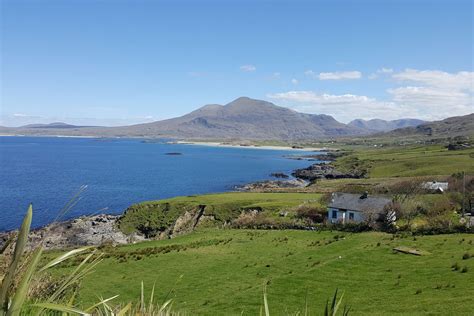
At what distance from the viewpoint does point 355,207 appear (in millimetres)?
58031

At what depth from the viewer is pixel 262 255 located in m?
41.4

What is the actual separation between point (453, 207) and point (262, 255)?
3119 cm

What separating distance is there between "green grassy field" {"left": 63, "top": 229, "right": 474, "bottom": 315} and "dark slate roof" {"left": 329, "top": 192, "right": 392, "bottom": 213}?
9913mm

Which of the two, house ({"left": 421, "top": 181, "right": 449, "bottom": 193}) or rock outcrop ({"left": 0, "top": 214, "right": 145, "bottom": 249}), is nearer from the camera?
rock outcrop ({"left": 0, "top": 214, "right": 145, "bottom": 249})

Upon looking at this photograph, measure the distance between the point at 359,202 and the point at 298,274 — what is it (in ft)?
93.8

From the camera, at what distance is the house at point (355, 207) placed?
54688mm

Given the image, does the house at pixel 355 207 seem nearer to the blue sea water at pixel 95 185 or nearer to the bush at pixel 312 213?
the bush at pixel 312 213

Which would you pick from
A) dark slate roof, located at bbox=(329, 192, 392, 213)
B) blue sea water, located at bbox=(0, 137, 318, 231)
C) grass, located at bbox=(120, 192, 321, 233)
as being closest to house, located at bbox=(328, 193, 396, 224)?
dark slate roof, located at bbox=(329, 192, 392, 213)

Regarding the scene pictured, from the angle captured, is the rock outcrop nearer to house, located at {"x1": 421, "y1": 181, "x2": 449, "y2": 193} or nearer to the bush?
the bush

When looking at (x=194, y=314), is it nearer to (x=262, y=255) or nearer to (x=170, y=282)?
(x=170, y=282)

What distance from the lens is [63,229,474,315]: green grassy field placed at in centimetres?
2561

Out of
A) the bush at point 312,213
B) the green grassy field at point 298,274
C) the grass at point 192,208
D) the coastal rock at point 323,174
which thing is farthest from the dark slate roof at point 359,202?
the coastal rock at point 323,174

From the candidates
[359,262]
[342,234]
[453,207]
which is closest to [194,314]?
[359,262]

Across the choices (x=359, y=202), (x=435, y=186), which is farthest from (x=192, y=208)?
(x=435, y=186)
